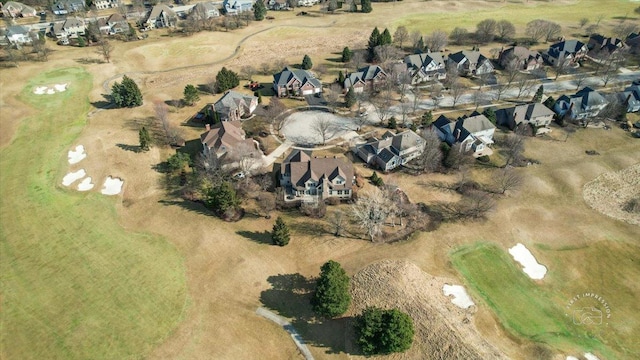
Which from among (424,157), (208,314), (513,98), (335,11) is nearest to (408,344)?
(208,314)

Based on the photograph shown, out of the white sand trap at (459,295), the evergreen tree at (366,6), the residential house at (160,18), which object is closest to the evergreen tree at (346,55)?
the evergreen tree at (366,6)

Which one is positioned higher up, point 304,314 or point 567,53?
point 567,53

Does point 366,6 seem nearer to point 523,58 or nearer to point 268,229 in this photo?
point 523,58

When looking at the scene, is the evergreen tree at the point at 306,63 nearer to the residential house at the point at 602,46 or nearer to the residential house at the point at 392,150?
the residential house at the point at 392,150

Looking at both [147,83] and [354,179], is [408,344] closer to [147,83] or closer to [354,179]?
[354,179]

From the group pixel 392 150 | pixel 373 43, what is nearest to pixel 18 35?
pixel 373 43
